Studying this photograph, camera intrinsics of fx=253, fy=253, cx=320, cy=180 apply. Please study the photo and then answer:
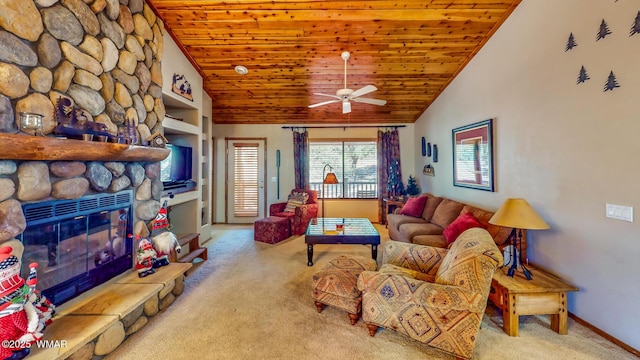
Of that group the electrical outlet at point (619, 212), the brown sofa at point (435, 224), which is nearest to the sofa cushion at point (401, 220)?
the brown sofa at point (435, 224)

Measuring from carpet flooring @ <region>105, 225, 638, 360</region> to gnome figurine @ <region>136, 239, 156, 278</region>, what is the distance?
17.4 inches

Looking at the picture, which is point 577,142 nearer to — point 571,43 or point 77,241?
point 571,43

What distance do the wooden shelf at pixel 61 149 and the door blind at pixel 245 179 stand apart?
3.97 meters

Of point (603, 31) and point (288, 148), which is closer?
point (603, 31)

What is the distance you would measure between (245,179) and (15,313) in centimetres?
508

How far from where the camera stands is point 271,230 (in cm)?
480

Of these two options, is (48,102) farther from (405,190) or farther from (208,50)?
(405,190)

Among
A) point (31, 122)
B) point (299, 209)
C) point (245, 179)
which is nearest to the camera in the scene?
point (31, 122)

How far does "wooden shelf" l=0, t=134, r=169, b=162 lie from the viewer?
1529 millimetres

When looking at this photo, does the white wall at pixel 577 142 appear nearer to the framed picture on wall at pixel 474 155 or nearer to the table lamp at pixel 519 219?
the framed picture on wall at pixel 474 155

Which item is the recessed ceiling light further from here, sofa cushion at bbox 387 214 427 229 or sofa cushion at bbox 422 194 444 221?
sofa cushion at bbox 422 194 444 221

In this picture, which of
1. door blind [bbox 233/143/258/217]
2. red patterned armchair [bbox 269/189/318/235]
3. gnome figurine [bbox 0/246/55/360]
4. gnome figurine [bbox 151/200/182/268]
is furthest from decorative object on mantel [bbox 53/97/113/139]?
door blind [bbox 233/143/258/217]

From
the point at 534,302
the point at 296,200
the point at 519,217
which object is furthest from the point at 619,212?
the point at 296,200

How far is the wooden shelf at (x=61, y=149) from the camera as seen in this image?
1.53 metres
